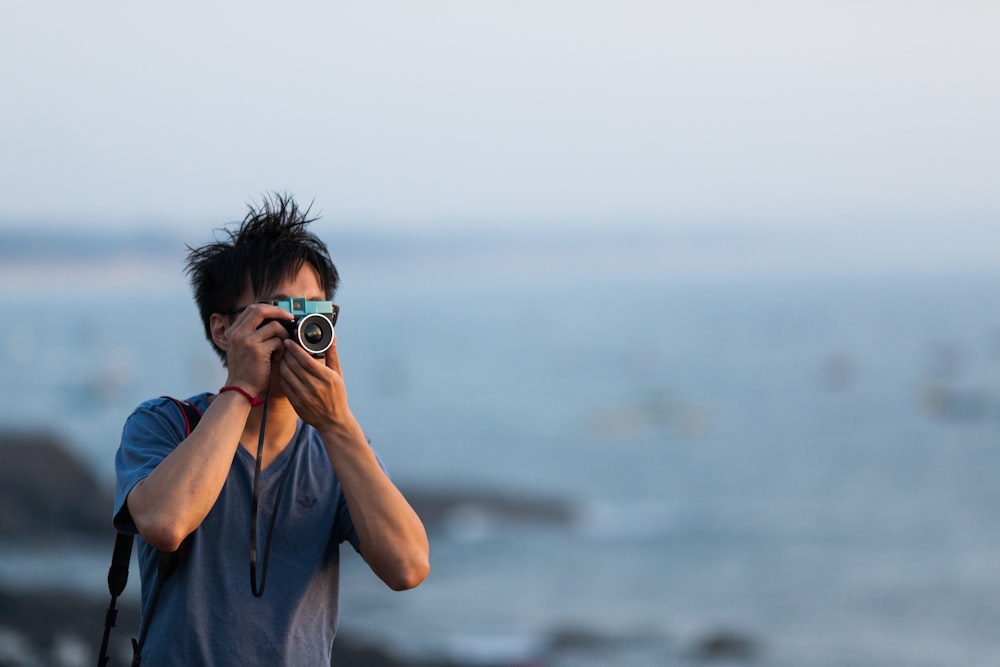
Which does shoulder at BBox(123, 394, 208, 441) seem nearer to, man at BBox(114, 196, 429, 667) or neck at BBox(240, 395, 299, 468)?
man at BBox(114, 196, 429, 667)

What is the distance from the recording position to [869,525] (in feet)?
153

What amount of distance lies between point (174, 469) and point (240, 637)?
1.30 ft

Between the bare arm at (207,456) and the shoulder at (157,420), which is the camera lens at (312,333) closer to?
the bare arm at (207,456)

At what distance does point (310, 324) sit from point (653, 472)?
182 feet

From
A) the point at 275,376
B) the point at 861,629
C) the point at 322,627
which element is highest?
the point at 275,376

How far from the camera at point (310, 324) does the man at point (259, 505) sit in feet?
0.06

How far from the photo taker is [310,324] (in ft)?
8.40

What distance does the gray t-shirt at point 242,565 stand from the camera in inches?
98.7

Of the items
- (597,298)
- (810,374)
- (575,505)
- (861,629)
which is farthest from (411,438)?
(597,298)

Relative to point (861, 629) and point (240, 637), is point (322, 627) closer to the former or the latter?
point (240, 637)

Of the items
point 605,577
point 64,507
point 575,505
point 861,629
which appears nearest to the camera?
point 64,507

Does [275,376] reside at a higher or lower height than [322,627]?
higher

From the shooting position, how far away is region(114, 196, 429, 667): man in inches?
97.1

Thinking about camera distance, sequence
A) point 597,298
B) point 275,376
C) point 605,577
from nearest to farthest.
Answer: point 275,376
point 605,577
point 597,298
